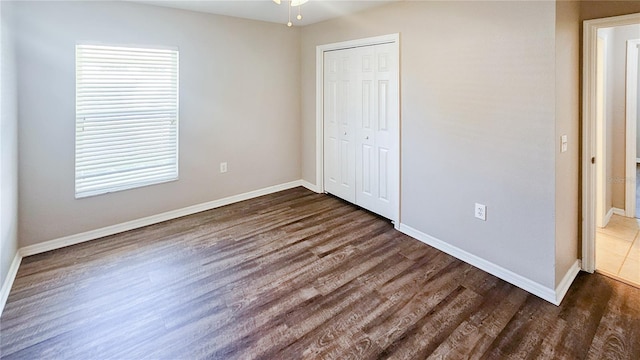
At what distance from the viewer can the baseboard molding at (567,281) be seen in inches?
90.7

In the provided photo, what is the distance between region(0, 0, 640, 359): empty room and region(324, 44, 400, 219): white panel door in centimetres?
3

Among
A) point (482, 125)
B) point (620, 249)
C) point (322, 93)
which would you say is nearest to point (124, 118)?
point (322, 93)

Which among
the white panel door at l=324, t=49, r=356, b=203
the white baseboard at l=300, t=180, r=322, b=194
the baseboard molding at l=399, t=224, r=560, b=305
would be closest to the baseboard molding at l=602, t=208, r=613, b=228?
the baseboard molding at l=399, t=224, r=560, b=305

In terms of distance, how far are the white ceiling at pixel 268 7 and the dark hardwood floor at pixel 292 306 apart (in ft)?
7.77

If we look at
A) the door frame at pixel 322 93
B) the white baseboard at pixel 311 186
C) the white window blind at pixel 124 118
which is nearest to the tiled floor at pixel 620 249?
the door frame at pixel 322 93

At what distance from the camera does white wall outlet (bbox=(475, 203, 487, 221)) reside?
266cm

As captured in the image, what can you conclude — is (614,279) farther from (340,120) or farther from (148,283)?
(148,283)

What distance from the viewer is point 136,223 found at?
3.64 meters

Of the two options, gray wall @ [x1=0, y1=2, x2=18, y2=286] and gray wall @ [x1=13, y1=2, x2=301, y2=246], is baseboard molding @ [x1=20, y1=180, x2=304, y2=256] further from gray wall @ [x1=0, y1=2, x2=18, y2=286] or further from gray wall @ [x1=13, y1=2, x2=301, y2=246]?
gray wall @ [x1=0, y1=2, x2=18, y2=286]

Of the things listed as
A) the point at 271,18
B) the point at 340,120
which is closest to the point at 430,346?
the point at 340,120

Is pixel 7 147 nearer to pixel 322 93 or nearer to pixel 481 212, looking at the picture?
pixel 322 93

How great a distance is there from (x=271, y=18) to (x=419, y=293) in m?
3.57

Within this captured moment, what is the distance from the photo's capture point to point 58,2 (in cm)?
292

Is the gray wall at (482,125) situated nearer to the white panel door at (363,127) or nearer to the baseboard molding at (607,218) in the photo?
the white panel door at (363,127)
